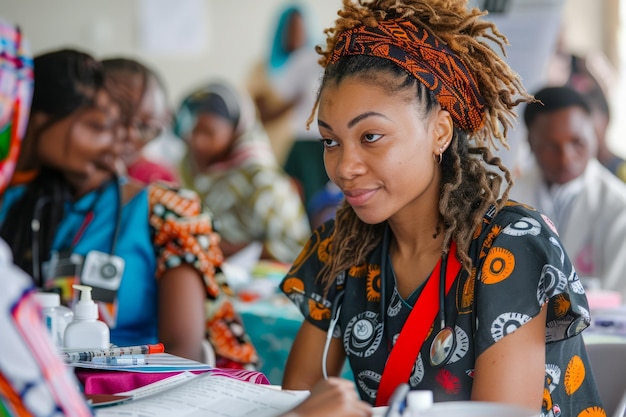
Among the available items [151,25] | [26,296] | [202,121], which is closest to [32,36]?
[151,25]

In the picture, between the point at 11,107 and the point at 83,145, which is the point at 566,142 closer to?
the point at 83,145

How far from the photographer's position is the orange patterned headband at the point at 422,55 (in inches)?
59.2

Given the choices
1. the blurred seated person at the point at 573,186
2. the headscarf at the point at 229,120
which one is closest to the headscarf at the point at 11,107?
the blurred seated person at the point at 573,186

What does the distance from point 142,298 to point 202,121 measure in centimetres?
313

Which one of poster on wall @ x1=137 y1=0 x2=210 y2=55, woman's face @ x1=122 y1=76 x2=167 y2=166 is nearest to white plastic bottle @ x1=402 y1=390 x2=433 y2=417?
woman's face @ x1=122 y1=76 x2=167 y2=166

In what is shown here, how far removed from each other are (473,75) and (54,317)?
2.85ft

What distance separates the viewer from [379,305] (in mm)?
1620

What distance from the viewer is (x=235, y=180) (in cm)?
A: 490

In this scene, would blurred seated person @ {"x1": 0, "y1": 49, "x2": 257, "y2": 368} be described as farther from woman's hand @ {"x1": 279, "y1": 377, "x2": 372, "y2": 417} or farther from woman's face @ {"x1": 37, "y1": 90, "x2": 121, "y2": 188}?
Answer: woman's hand @ {"x1": 279, "y1": 377, "x2": 372, "y2": 417}

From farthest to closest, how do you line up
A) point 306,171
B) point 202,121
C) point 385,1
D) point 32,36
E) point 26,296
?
point 32,36
point 306,171
point 202,121
point 385,1
point 26,296

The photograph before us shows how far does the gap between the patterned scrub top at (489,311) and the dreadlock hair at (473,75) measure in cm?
3

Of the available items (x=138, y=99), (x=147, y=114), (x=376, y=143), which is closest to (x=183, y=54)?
(x=147, y=114)

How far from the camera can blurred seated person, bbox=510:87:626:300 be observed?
11.0 ft

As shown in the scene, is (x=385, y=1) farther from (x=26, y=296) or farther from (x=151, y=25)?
(x=151, y=25)
